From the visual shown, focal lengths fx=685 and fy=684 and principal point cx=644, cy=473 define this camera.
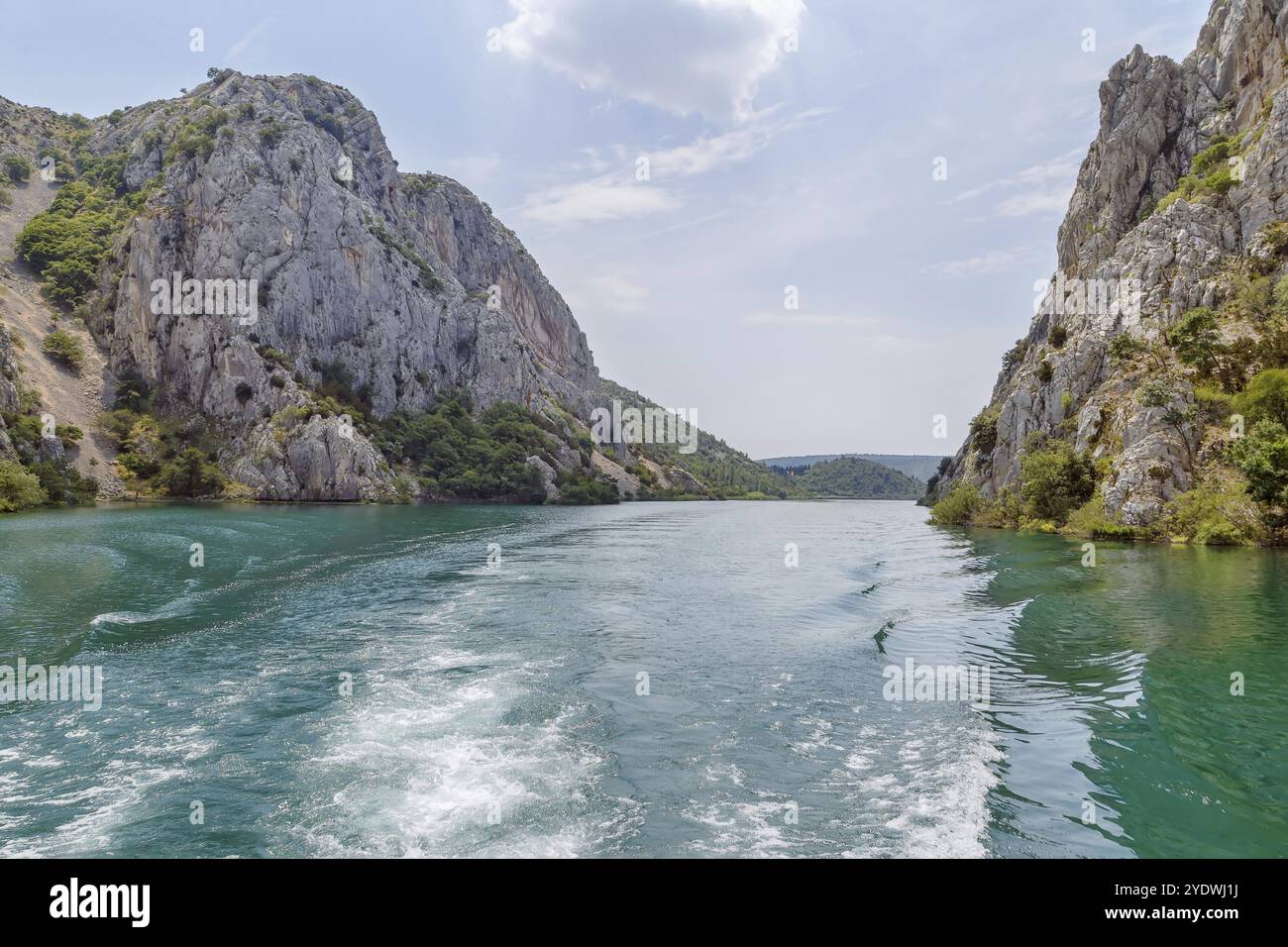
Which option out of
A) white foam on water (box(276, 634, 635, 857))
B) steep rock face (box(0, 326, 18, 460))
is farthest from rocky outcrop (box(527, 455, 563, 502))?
white foam on water (box(276, 634, 635, 857))

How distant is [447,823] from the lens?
11062 mm

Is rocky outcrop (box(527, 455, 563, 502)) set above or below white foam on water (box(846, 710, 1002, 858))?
above

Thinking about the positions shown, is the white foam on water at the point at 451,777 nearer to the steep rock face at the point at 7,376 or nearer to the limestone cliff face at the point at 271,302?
the steep rock face at the point at 7,376

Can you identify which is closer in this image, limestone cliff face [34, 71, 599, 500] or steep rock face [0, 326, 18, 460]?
steep rock face [0, 326, 18, 460]

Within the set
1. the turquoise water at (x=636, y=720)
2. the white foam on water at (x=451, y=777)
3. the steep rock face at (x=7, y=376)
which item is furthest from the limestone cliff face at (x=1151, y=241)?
the steep rock face at (x=7, y=376)

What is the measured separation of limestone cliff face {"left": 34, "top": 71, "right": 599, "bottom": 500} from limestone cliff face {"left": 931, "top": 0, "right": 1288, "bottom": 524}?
104 metres

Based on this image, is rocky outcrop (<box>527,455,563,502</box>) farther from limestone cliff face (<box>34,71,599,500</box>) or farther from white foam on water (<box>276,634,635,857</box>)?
white foam on water (<box>276,634,635,857</box>)

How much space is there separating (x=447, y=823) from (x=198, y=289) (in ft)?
472

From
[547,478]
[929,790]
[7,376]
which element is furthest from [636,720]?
[547,478]

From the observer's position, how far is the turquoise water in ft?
35.4

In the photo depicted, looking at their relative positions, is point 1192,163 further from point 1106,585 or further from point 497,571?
point 497,571

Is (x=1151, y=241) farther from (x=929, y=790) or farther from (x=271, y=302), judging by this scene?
(x=271, y=302)

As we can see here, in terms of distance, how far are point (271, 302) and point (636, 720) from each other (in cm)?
14154

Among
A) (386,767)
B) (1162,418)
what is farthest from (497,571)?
(1162,418)
